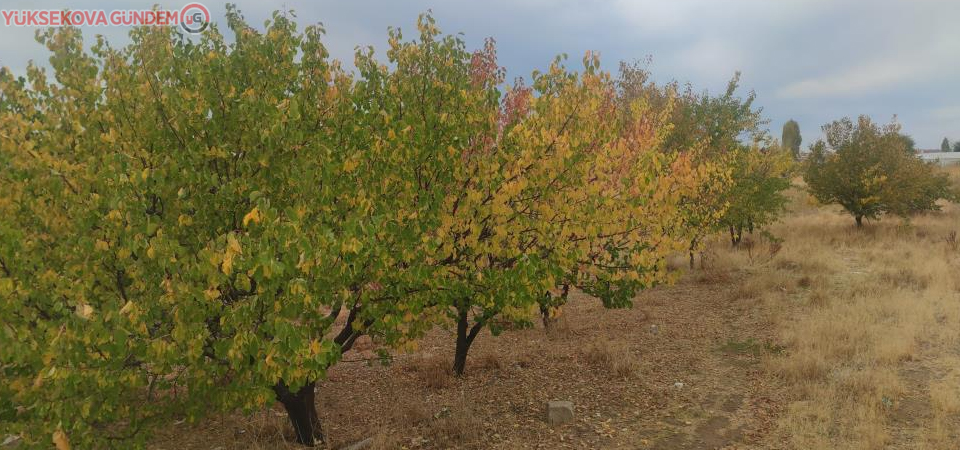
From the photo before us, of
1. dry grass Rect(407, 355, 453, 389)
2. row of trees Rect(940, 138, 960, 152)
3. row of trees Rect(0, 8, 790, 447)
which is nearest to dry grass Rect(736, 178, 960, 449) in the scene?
row of trees Rect(0, 8, 790, 447)

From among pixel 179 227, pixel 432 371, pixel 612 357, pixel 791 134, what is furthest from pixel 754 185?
pixel 791 134

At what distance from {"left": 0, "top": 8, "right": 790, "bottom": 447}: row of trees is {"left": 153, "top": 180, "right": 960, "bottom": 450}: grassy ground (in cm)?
174

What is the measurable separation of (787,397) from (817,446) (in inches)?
70.6

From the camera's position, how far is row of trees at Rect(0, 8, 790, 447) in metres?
3.98

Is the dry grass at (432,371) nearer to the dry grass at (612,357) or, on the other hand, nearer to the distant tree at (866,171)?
the dry grass at (612,357)

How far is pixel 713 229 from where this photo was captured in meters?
16.9

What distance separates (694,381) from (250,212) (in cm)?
816

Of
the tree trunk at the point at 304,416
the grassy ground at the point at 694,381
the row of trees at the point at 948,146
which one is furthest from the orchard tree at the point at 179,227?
the row of trees at the point at 948,146

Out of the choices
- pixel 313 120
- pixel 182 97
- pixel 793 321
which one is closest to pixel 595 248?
pixel 313 120

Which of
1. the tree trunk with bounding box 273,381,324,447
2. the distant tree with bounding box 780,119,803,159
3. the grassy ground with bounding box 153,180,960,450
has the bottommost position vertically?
the grassy ground with bounding box 153,180,960,450

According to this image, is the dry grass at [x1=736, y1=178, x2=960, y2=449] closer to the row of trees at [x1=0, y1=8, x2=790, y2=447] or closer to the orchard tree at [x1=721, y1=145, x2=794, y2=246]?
the orchard tree at [x1=721, y1=145, x2=794, y2=246]

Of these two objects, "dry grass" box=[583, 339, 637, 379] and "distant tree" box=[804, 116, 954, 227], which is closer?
"dry grass" box=[583, 339, 637, 379]

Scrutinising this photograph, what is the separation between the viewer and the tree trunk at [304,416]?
7.02 metres

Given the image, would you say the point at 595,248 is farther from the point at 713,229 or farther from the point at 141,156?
the point at 713,229
